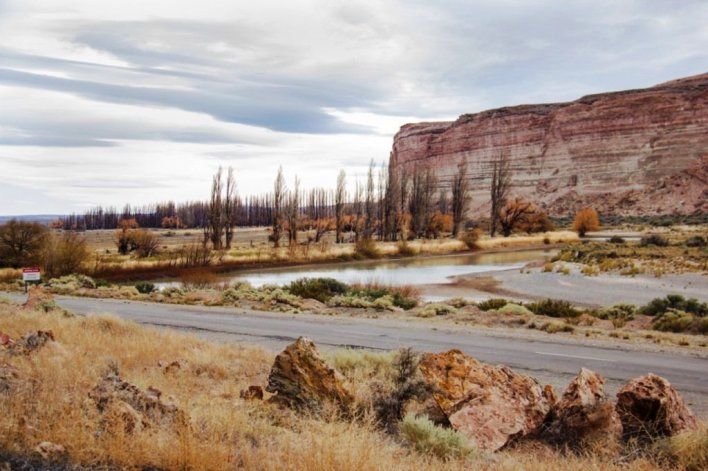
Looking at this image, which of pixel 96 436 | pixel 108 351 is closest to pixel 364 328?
pixel 108 351

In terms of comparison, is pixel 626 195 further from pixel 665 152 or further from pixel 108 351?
pixel 108 351

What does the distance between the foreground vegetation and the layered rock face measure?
3848 inches

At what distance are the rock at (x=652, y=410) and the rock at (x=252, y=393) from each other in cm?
420

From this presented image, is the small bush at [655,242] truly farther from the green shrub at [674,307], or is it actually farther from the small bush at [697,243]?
the green shrub at [674,307]

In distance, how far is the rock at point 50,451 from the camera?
506cm

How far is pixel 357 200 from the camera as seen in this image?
90188 mm

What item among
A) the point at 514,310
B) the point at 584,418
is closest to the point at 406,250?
the point at 514,310

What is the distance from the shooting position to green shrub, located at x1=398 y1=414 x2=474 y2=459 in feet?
19.2

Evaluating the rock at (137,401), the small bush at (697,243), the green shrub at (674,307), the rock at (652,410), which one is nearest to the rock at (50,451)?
the rock at (137,401)

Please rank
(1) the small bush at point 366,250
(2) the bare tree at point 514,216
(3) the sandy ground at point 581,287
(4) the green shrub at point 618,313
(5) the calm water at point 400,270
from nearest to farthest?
(4) the green shrub at point 618,313
(3) the sandy ground at point 581,287
(5) the calm water at point 400,270
(1) the small bush at point 366,250
(2) the bare tree at point 514,216

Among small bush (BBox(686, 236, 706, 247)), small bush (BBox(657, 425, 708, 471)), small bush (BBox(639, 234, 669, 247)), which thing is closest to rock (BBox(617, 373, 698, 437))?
small bush (BBox(657, 425, 708, 471))

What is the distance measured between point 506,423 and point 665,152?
105 metres

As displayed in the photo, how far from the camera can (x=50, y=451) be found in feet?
16.8

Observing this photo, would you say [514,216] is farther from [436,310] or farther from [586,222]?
[436,310]
